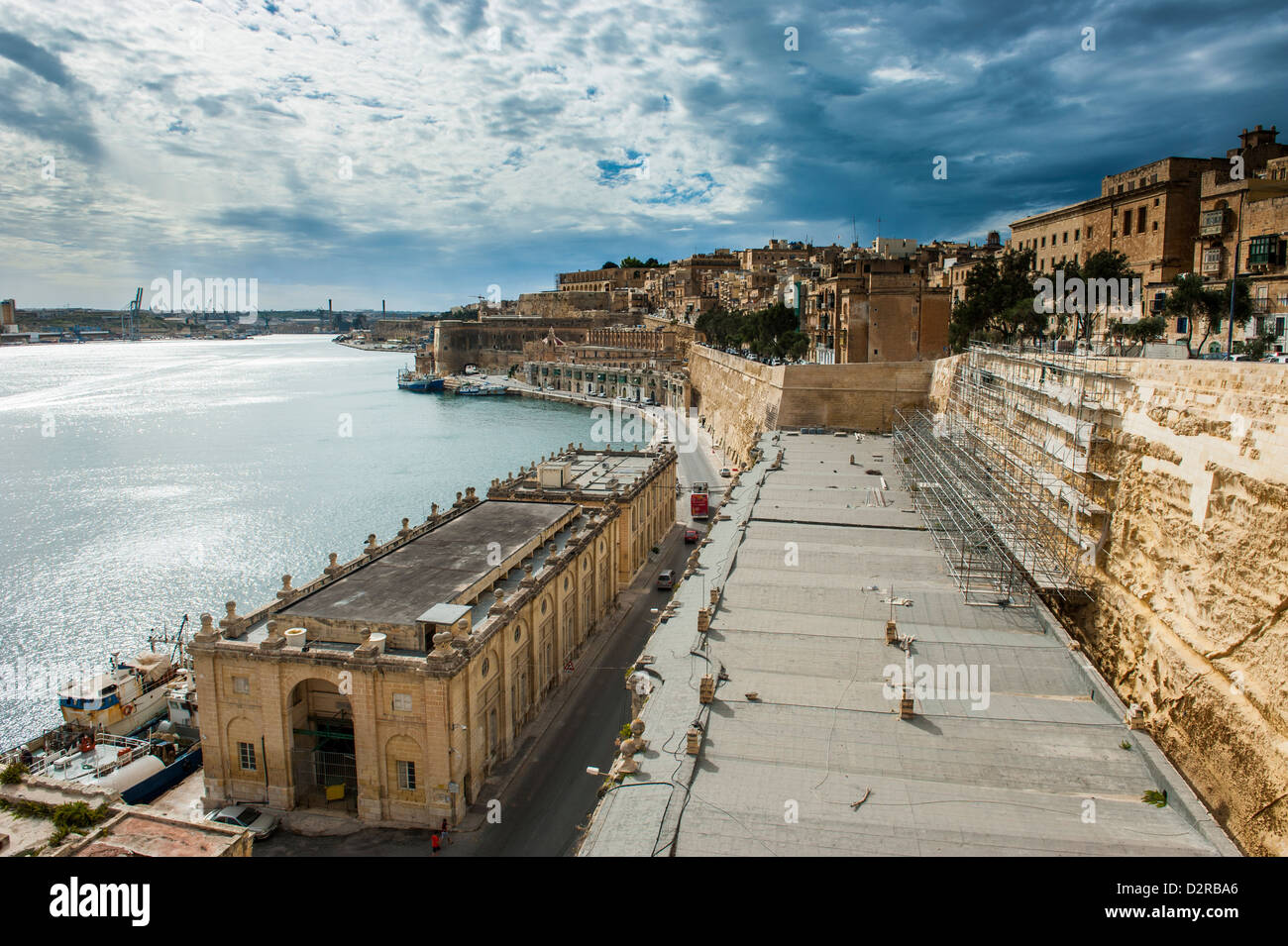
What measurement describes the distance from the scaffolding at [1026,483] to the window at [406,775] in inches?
579

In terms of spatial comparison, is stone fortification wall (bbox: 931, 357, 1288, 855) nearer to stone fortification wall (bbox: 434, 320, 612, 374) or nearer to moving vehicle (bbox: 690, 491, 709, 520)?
moving vehicle (bbox: 690, 491, 709, 520)

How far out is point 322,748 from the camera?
1975cm

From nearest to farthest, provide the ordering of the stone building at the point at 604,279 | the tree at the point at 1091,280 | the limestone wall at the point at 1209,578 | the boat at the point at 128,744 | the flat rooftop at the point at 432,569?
the limestone wall at the point at 1209,578, the flat rooftop at the point at 432,569, the boat at the point at 128,744, the tree at the point at 1091,280, the stone building at the point at 604,279

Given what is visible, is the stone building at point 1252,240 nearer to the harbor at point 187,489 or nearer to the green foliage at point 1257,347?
the green foliage at point 1257,347

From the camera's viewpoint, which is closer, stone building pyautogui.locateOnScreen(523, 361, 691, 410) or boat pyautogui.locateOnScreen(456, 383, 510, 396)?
stone building pyautogui.locateOnScreen(523, 361, 691, 410)

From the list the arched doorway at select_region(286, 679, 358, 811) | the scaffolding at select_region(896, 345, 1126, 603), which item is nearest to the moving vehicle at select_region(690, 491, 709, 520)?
the scaffolding at select_region(896, 345, 1126, 603)

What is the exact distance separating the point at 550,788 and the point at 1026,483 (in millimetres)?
18167

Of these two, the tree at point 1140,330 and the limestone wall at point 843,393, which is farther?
the limestone wall at point 843,393

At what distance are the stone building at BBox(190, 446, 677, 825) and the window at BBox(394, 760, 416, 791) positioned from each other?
0.03 m

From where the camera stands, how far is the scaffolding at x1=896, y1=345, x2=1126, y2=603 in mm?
22234

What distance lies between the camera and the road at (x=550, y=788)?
58.5ft

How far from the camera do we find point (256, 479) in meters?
65.6

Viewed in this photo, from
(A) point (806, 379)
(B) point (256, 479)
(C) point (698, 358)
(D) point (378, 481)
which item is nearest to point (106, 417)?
(B) point (256, 479)

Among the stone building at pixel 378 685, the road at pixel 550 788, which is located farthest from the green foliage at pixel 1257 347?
the stone building at pixel 378 685
